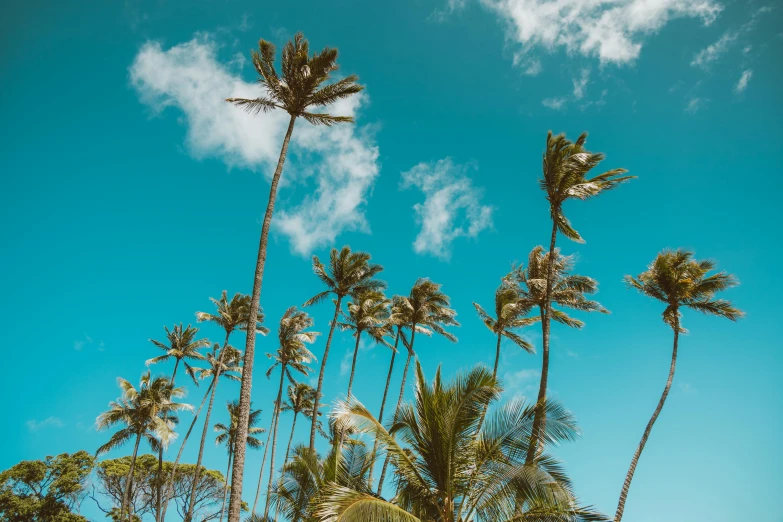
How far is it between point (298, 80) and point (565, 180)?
1039 centimetres

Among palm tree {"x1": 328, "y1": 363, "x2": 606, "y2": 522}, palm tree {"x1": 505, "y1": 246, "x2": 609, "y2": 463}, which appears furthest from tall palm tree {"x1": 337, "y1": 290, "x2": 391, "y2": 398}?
palm tree {"x1": 328, "y1": 363, "x2": 606, "y2": 522}

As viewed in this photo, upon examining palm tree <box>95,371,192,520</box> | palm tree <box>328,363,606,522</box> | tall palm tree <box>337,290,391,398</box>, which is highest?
tall palm tree <box>337,290,391,398</box>

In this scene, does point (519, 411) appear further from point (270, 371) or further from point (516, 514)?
point (270, 371)

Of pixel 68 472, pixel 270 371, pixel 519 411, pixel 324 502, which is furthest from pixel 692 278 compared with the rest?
pixel 68 472

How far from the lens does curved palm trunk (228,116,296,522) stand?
10930 mm

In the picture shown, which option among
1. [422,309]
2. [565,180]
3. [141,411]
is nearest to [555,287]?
[565,180]

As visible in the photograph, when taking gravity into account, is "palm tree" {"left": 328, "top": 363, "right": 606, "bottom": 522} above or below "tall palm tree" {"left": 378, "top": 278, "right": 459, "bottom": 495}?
below

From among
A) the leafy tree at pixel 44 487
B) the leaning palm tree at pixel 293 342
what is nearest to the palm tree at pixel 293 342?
the leaning palm tree at pixel 293 342

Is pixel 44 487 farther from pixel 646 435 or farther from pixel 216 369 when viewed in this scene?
pixel 646 435

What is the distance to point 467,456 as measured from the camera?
980 cm

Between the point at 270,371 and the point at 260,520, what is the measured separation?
18.8m

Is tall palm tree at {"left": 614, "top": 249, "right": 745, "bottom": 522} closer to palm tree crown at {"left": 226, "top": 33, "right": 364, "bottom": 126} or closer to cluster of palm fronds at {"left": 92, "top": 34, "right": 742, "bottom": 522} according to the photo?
cluster of palm fronds at {"left": 92, "top": 34, "right": 742, "bottom": 522}

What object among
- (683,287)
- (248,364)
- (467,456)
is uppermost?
(683,287)

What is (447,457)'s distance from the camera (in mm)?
9664
